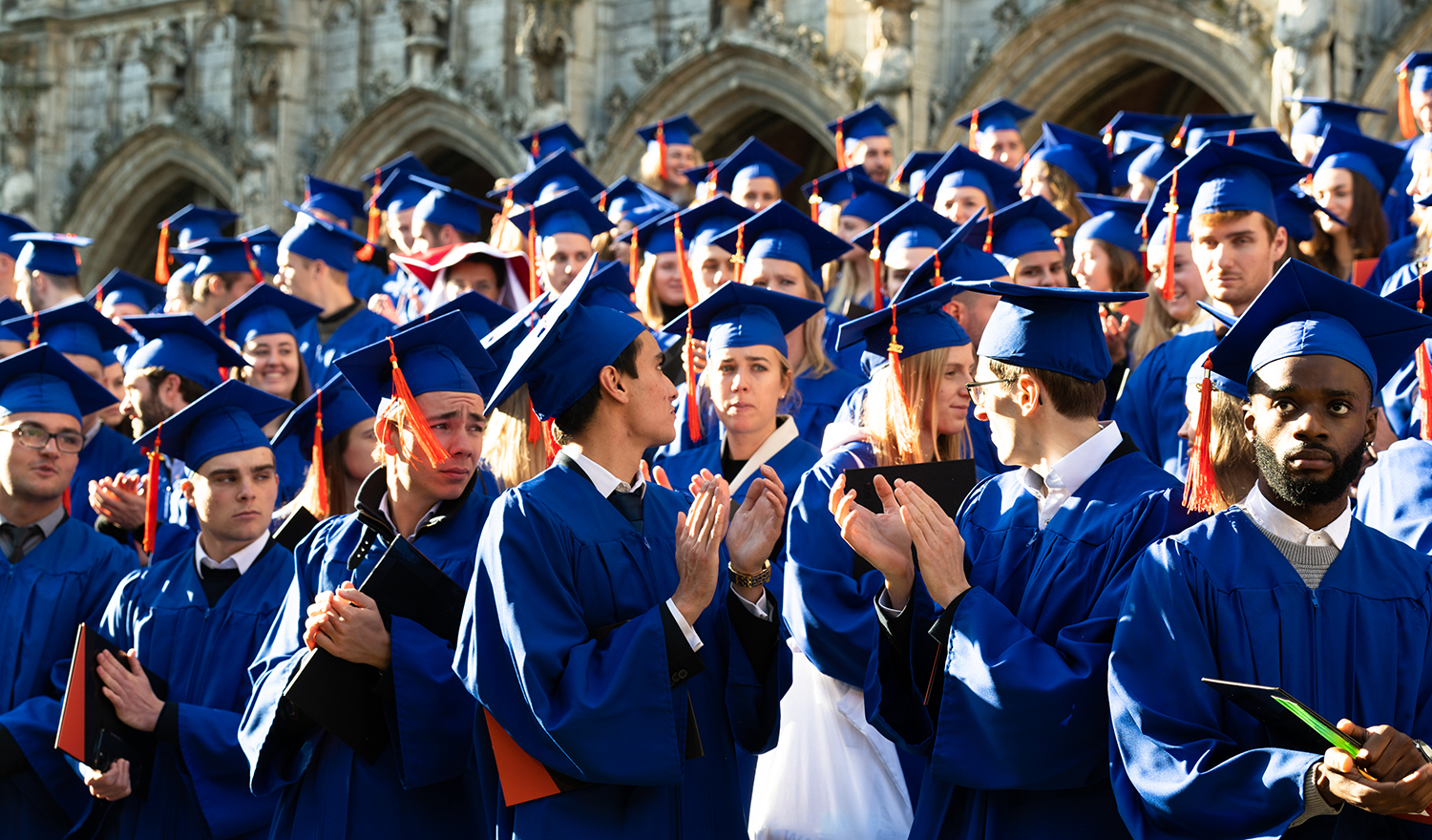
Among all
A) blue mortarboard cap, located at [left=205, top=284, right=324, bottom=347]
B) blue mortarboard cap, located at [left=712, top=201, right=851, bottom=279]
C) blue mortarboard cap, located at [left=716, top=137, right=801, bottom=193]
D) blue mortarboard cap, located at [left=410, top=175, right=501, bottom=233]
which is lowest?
blue mortarboard cap, located at [left=205, top=284, right=324, bottom=347]

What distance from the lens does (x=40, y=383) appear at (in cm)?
493

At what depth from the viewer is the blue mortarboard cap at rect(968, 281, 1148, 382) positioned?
3023 mm

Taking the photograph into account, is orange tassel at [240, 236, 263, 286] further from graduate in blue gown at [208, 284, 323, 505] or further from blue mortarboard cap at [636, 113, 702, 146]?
blue mortarboard cap at [636, 113, 702, 146]

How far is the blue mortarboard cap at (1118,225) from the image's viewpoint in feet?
19.4

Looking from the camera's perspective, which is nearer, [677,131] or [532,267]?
[532,267]

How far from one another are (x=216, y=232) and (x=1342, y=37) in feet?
26.1

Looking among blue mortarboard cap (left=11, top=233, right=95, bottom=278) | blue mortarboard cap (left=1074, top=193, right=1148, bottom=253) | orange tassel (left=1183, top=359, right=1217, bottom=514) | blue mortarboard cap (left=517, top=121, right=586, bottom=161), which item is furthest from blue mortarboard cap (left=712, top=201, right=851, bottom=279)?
blue mortarboard cap (left=517, top=121, right=586, bottom=161)

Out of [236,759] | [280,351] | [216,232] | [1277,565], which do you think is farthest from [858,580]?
[216,232]

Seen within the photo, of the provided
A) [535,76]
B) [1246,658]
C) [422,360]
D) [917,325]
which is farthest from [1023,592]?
[535,76]

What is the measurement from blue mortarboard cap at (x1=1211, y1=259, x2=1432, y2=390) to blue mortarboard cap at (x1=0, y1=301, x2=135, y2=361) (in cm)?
537

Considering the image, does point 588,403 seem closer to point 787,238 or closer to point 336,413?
point 336,413

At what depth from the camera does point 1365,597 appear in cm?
259

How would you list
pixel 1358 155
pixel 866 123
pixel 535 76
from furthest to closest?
pixel 535 76 → pixel 866 123 → pixel 1358 155

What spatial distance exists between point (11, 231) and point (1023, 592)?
322 inches
